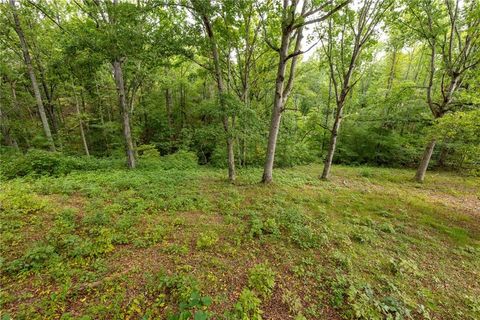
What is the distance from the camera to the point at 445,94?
8422 mm

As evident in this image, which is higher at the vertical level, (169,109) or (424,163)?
(169,109)

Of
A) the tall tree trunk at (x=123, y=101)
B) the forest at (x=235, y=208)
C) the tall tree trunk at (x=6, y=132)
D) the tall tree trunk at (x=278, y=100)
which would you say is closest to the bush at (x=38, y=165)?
the forest at (x=235, y=208)

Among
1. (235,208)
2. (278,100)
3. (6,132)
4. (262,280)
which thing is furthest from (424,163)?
(6,132)

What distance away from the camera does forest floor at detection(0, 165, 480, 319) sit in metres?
2.56

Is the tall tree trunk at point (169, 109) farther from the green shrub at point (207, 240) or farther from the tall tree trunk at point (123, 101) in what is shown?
the green shrub at point (207, 240)

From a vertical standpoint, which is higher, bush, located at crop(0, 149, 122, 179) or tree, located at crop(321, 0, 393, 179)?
tree, located at crop(321, 0, 393, 179)

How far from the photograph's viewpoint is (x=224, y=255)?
356 centimetres

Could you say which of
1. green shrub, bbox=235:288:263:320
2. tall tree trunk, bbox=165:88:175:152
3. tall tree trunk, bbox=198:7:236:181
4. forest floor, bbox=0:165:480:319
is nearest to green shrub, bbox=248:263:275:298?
forest floor, bbox=0:165:480:319

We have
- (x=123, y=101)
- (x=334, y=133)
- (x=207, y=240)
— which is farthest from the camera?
(x=334, y=133)

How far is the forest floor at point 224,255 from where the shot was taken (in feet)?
8.39

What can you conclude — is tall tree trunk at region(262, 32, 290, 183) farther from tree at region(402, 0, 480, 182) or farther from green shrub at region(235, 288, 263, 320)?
tree at region(402, 0, 480, 182)

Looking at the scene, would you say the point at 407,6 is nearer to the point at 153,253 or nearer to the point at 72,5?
the point at 153,253

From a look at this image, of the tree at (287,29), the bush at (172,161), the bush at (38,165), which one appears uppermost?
the tree at (287,29)

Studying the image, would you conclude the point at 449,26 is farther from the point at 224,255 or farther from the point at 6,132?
the point at 6,132
